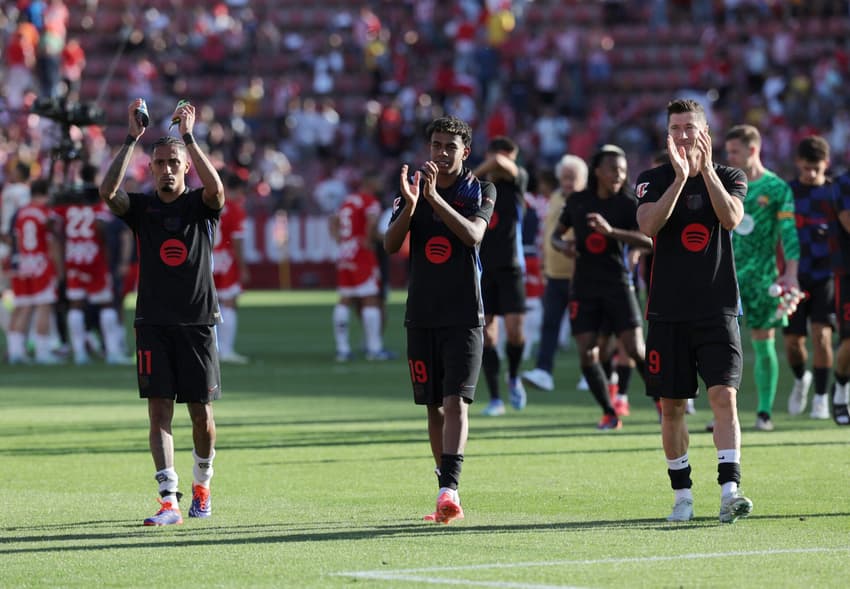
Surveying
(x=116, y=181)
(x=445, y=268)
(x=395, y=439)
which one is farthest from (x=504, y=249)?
(x=116, y=181)

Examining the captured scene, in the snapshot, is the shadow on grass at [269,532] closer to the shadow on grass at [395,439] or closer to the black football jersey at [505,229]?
the shadow on grass at [395,439]

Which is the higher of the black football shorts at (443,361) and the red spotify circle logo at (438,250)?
the red spotify circle logo at (438,250)

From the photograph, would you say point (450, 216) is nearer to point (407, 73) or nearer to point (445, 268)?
point (445, 268)

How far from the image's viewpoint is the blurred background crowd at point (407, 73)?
42.6m

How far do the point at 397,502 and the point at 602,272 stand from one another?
456 centimetres

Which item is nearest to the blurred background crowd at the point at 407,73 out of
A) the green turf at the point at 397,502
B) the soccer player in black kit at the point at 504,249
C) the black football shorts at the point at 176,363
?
the soccer player in black kit at the point at 504,249

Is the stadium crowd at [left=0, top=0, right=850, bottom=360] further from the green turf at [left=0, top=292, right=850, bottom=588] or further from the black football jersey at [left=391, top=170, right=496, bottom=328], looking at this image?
the black football jersey at [left=391, top=170, right=496, bottom=328]

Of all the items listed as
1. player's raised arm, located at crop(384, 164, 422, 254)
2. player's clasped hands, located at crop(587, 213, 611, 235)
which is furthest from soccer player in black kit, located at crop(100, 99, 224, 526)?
player's clasped hands, located at crop(587, 213, 611, 235)

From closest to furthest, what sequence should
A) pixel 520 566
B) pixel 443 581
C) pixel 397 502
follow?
1. pixel 443 581
2. pixel 520 566
3. pixel 397 502

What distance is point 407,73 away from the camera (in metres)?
46.8

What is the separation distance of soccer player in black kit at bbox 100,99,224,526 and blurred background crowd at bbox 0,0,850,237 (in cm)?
2964

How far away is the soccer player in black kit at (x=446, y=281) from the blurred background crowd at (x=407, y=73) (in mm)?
29920

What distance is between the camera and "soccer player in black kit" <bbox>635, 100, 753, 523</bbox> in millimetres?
9719

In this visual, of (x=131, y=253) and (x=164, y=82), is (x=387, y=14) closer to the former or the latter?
(x=164, y=82)
